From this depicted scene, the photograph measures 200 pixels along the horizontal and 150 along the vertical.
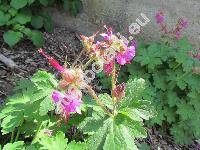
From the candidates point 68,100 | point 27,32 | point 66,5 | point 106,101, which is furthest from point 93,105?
point 66,5

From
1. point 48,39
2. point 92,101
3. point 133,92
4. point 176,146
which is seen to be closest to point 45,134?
point 92,101

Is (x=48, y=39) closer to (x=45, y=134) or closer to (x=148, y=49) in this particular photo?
(x=148, y=49)

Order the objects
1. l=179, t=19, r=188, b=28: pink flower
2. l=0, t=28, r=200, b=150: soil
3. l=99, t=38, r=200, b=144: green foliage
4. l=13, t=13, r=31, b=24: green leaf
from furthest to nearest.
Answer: l=13, t=13, r=31, b=24: green leaf → l=179, t=19, r=188, b=28: pink flower → l=99, t=38, r=200, b=144: green foliage → l=0, t=28, r=200, b=150: soil

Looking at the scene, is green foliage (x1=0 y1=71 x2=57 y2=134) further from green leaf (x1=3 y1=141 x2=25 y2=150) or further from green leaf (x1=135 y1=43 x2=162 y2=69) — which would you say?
green leaf (x1=135 y1=43 x2=162 y2=69)

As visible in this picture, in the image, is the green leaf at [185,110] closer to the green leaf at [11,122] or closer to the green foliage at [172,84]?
the green foliage at [172,84]

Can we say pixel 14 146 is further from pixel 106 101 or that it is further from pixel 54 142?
pixel 106 101

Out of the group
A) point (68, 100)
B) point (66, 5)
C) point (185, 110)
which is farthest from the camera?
point (66, 5)

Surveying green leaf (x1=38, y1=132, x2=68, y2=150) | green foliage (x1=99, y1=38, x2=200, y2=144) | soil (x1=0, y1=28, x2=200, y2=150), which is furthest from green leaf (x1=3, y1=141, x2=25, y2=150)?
green foliage (x1=99, y1=38, x2=200, y2=144)

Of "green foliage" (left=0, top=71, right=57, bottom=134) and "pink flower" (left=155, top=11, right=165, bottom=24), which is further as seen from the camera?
"pink flower" (left=155, top=11, right=165, bottom=24)
